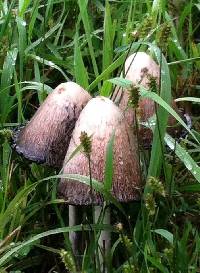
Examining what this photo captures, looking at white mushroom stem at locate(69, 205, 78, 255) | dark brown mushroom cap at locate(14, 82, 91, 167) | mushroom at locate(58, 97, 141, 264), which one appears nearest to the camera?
mushroom at locate(58, 97, 141, 264)

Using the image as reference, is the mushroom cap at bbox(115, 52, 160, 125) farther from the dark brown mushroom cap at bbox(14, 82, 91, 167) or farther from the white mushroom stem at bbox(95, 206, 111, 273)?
the white mushroom stem at bbox(95, 206, 111, 273)

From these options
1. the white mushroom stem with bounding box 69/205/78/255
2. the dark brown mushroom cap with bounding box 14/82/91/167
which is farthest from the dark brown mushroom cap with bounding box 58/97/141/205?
the white mushroom stem with bounding box 69/205/78/255

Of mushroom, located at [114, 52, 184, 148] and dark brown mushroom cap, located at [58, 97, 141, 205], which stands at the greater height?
mushroom, located at [114, 52, 184, 148]

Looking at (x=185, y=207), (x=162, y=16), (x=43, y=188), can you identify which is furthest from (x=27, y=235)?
→ (x=162, y=16)

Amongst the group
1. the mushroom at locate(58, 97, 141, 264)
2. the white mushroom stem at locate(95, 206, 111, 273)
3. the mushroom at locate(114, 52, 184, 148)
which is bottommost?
the white mushroom stem at locate(95, 206, 111, 273)

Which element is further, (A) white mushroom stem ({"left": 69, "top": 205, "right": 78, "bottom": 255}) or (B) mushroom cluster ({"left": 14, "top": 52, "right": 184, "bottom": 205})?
(A) white mushroom stem ({"left": 69, "top": 205, "right": 78, "bottom": 255})

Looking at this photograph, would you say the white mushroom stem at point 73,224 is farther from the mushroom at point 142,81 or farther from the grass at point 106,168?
the mushroom at point 142,81

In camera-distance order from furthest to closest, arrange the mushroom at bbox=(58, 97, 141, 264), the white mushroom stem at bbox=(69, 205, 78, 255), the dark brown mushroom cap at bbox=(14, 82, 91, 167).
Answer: the white mushroom stem at bbox=(69, 205, 78, 255) → the dark brown mushroom cap at bbox=(14, 82, 91, 167) → the mushroom at bbox=(58, 97, 141, 264)

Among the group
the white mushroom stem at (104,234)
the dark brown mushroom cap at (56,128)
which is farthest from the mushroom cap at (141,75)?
the white mushroom stem at (104,234)
